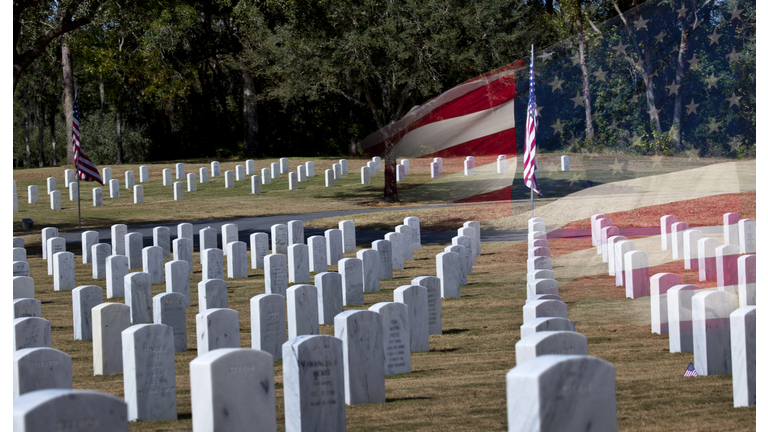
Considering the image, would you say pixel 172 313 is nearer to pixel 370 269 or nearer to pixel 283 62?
pixel 370 269

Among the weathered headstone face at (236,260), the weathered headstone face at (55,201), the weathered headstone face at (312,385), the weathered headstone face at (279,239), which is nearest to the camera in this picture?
the weathered headstone face at (312,385)

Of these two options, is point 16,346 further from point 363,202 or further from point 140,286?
point 363,202

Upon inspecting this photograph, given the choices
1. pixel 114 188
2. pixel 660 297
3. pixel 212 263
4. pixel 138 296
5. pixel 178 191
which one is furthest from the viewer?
pixel 114 188

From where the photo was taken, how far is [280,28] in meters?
27.4

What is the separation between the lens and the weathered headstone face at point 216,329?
264 inches

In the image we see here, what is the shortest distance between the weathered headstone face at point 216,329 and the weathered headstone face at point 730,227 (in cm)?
951

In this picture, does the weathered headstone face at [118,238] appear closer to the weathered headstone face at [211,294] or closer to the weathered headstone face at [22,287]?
the weathered headstone face at [22,287]

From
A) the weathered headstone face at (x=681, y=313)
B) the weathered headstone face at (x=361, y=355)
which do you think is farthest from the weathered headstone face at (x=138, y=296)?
the weathered headstone face at (x=681, y=313)

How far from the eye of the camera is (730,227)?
12773 mm

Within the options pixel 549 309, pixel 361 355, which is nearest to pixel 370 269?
pixel 549 309

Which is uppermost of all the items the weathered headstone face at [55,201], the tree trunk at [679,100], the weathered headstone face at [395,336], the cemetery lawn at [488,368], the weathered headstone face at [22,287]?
the tree trunk at [679,100]

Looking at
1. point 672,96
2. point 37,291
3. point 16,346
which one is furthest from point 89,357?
point 672,96

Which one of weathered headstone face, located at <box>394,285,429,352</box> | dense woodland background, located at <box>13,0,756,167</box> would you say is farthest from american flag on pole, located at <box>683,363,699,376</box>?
dense woodland background, located at <box>13,0,756,167</box>

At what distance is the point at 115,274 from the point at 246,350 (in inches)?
333
